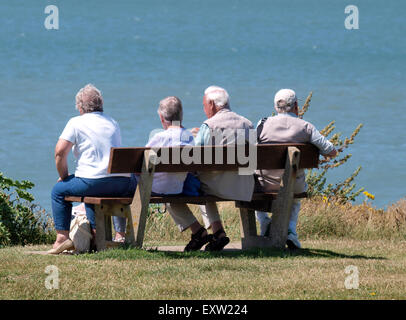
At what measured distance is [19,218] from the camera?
363 inches

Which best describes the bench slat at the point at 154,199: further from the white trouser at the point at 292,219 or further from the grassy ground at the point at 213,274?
the white trouser at the point at 292,219

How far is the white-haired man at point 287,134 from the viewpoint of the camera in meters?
7.89

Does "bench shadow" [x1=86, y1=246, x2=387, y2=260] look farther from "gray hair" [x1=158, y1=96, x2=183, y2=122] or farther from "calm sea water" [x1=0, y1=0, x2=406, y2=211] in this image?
"calm sea water" [x1=0, y1=0, x2=406, y2=211]

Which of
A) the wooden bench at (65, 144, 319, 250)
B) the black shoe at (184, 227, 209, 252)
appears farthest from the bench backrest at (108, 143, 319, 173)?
the black shoe at (184, 227, 209, 252)

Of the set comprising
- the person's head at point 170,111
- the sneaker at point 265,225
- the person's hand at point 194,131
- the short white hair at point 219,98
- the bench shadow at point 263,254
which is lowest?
the bench shadow at point 263,254

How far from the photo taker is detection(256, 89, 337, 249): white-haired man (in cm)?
789

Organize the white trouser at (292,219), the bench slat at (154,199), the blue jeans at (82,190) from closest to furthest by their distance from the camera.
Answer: the bench slat at (154,199), the blue jeans at (82,190), the white trouser at (292,219)

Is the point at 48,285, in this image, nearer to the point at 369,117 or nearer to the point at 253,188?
the point at 253,188

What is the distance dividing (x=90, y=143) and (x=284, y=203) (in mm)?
1666

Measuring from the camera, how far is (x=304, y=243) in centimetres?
899

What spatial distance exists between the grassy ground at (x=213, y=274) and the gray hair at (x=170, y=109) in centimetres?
109

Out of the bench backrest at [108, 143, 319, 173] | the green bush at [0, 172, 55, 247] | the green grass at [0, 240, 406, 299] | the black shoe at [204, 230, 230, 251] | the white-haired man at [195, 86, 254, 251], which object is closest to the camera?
the green grass at [0, 240, 406, 299]

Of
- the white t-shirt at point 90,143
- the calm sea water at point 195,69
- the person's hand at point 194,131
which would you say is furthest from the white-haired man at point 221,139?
the calm sea water at point 195,69

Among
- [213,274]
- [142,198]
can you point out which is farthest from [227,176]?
[213,274]
